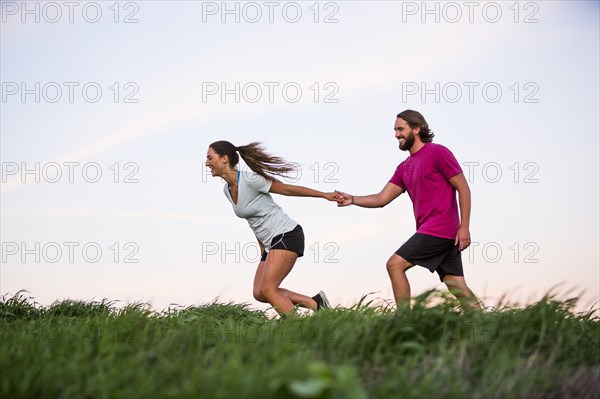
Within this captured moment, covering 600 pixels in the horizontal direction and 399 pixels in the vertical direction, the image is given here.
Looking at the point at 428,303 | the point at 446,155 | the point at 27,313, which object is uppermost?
the point at 446,155

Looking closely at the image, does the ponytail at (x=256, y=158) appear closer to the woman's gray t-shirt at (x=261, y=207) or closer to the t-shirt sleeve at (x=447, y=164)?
the woman's gray t-shirt at (x=261, y=207)

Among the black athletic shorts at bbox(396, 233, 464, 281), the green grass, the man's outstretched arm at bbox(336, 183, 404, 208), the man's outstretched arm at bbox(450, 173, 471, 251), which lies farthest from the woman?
the green grass

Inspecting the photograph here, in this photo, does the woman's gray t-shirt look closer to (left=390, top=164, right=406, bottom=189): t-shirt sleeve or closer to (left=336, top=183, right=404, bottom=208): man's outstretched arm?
(left=336, top=183, right=404, bottom=208): man's outstretched arm

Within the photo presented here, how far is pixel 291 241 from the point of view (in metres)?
8.20

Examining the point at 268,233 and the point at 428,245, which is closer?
the point at 428,245

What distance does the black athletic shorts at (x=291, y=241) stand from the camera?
26.8 feet

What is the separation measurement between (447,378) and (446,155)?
362cm

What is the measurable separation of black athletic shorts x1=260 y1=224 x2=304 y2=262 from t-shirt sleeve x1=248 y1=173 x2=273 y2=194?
59 cm

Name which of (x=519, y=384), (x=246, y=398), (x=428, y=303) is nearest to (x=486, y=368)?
(x=519, y=384)

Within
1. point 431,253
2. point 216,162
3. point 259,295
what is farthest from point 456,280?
point 216,162

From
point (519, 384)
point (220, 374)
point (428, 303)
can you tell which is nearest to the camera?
point (220, 374)

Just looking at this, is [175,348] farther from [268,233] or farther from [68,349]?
[268,233]

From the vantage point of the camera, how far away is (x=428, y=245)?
7.42 m

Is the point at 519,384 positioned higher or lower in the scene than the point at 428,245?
lower
